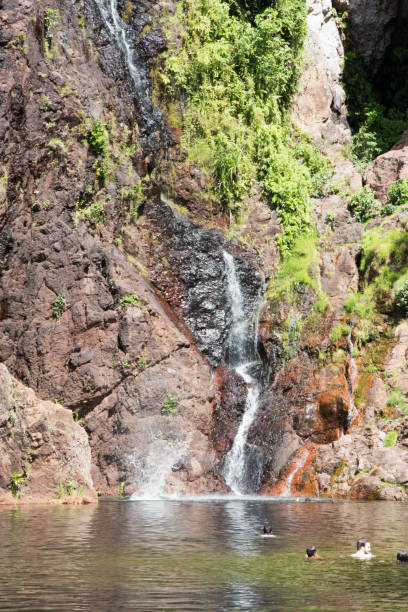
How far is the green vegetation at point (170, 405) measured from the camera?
25750 mm

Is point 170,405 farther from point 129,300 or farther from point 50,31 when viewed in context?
point 50,31

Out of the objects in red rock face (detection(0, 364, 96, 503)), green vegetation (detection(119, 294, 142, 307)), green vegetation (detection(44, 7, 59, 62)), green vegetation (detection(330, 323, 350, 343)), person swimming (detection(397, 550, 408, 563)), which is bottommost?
person swimming (detection(397, 550, 408, 563))

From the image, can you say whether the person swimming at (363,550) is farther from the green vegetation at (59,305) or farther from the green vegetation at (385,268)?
the green vegetation at (385,268)

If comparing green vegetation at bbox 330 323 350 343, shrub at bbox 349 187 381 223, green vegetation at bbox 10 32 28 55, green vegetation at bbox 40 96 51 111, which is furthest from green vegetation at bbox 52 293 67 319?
shrub at bbox 349 187 381 223

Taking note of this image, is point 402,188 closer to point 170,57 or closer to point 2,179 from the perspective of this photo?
point 170,57

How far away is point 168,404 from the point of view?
25844 millimetres

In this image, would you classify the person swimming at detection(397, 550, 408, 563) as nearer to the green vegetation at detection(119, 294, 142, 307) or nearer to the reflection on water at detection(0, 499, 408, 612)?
the reflection on water at detection(0, 499, 408, 612)

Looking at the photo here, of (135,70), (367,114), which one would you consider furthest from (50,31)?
(367,114)

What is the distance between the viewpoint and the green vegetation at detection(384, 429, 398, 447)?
24812 mm

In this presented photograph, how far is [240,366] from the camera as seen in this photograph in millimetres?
28781

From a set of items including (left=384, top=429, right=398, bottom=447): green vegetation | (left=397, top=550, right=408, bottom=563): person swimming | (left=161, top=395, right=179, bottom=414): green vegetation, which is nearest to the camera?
(left=397, top=550, right=408, bottom=563): person swimming

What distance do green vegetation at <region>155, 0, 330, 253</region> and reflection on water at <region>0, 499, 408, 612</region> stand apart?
17660mm

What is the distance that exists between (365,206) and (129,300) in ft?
41.3

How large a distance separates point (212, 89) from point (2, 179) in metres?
12.4
